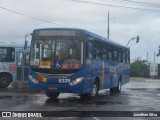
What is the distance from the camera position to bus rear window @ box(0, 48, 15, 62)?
26969mm

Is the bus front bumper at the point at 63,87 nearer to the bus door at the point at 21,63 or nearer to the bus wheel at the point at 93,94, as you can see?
the bus wheel at the point at 93,94

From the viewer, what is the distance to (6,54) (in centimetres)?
2706

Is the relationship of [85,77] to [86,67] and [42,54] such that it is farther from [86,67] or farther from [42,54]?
[42,54]

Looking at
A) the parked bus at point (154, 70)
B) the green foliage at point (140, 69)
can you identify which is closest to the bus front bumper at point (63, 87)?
the parked bus at point (154, 70)

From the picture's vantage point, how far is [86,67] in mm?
18906

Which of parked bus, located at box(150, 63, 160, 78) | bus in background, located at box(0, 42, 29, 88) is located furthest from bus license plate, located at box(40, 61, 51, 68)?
parked bus, located at box(150, 63, 160, 78)

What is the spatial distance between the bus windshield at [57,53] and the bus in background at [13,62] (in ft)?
26.4

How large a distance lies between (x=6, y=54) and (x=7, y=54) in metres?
0.06

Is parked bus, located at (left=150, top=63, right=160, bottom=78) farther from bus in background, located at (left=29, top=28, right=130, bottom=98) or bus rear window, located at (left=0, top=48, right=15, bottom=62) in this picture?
bus in background, located at (left=29, top=28, right=130, bottom=98)

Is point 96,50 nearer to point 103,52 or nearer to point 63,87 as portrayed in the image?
point 103,52

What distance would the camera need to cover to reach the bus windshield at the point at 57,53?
1845cm

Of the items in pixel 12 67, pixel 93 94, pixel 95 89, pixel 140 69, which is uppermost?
pixel 12 67

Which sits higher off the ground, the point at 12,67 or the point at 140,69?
the point at 12,67

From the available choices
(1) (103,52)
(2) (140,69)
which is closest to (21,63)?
(1) (103,52)
